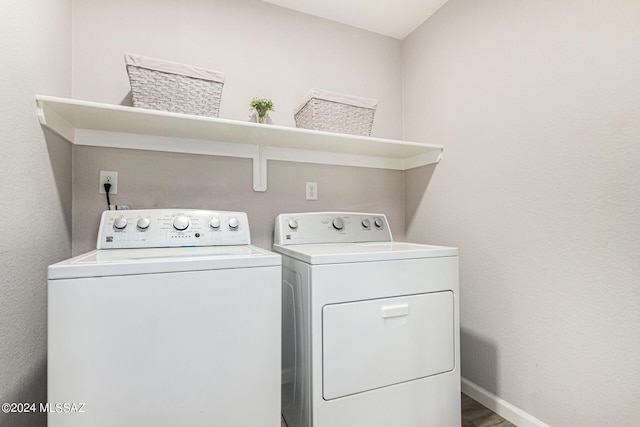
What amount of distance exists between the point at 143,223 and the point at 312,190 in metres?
0.96

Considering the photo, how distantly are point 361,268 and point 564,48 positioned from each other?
1.21 m

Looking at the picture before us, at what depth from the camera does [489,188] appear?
1.57 m

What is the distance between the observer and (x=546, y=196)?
1.32 meters

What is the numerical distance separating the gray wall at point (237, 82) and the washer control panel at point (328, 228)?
7.1 inches

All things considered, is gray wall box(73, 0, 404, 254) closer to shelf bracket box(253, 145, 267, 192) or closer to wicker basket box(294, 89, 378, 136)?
shelf bracket box(253, 145, 267, 192)

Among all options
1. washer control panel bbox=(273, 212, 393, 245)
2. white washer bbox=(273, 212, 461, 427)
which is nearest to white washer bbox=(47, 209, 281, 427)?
white washer bbox=(273, 212, 461, 427)

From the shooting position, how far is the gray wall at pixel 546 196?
1084 mm

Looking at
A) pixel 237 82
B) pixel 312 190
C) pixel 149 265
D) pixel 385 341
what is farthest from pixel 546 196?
pixel 237 82

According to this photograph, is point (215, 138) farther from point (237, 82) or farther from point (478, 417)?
point (478, 417)

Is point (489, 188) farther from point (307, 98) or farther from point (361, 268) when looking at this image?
point (307, 98)

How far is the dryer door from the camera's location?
114 centimetres

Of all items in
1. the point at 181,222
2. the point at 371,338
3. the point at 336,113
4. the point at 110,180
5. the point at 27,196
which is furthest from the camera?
the point at 336,113

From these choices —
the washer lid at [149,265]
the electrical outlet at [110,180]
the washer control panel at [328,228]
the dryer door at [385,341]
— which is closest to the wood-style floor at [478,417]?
the dryer door at [385,341]

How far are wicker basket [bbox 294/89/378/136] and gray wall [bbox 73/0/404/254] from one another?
0.28 m
